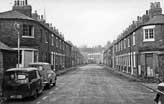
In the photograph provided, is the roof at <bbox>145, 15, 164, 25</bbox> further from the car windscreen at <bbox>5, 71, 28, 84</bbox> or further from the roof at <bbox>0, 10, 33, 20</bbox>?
the car windscreen at <bbox>5, 71, 28, 84</bbox>

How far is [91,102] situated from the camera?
42.3 feet

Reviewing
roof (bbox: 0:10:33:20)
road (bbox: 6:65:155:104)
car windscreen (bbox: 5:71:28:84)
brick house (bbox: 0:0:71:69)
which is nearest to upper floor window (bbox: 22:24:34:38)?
brick house (bbox: 0:0:71:69)

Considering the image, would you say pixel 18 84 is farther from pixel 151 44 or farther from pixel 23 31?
pixel 151 44

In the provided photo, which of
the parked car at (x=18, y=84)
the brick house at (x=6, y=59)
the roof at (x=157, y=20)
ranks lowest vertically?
the parked car at (x=18, y=84)

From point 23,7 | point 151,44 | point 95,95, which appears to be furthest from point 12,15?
point 95,95

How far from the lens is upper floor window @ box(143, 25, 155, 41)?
96.5ft

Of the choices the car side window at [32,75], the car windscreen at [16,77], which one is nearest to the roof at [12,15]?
the car side window at [32,75]

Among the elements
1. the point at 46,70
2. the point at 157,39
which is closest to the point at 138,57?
the point at 157,39

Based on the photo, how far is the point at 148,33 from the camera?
97.8 feet

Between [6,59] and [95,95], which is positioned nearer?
[95,95]

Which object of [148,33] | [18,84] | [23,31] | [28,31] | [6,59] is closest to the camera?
[18,84]

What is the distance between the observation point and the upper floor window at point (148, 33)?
96.5 feet

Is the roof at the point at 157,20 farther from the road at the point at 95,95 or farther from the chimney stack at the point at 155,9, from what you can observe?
the road at the point at 95,95

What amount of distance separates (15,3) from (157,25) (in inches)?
720
